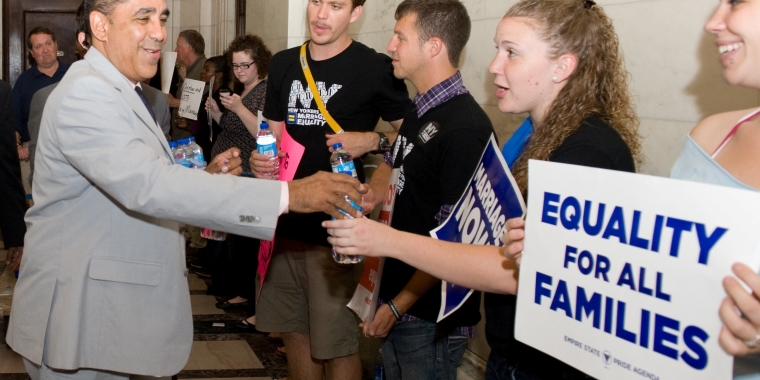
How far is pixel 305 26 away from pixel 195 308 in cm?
247

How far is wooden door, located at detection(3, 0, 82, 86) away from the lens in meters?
11.0

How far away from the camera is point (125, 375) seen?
2.29 m

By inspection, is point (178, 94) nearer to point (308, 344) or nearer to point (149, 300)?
point (308, 344)

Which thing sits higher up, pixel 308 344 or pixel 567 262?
pixel 567 262

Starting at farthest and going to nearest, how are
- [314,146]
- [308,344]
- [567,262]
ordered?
[308,344] < [314,146] < [567,262]

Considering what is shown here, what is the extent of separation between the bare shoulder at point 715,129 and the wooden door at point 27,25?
10937 mm

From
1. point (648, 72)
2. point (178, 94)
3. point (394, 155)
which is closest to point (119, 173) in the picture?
point (394, 155)

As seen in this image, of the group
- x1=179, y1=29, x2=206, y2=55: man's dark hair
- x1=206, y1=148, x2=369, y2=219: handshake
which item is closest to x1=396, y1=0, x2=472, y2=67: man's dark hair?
x1=206, y1=148, x2=369, y2=219: handshake

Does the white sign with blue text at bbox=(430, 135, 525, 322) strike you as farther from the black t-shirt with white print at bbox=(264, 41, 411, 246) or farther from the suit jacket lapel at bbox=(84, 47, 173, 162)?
the black t-shirt with white print at bbox=(264, 41, 411, 246)

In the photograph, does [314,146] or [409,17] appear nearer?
[409,17]

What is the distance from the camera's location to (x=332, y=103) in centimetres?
346

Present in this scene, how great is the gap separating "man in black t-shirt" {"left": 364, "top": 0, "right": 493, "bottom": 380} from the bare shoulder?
85cm

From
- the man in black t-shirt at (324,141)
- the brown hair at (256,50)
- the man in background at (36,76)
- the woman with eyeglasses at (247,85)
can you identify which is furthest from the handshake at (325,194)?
the man in background at (36,76)

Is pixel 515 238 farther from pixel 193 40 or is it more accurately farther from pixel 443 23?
pixel 193 40
